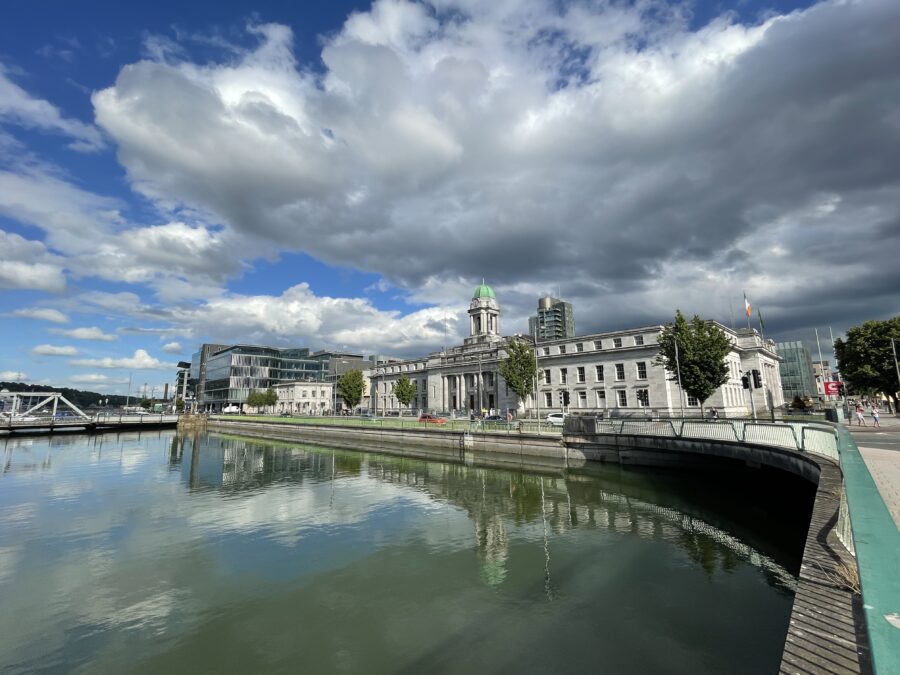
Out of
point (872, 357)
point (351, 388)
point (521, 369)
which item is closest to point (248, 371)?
point (351, 388)

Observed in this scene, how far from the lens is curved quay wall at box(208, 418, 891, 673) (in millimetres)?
4598

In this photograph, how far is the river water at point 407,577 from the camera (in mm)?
10828

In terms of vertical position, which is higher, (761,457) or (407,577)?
(761,457)

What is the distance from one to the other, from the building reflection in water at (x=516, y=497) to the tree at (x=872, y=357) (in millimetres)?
52713

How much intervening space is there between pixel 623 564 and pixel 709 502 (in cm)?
1168

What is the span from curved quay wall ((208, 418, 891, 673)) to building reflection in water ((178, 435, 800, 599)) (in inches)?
93.5

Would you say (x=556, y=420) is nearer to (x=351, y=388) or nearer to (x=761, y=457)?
(x=761, y=457)

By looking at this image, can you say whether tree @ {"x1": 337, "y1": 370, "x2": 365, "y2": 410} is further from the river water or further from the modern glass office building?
the modern glass office building

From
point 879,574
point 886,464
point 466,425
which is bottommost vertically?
Answer: point 886,464

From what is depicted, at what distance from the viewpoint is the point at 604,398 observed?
69000mm

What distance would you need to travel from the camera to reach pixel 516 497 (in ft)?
90.2

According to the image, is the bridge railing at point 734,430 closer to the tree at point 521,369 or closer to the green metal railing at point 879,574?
the green metal railing at point 879,574

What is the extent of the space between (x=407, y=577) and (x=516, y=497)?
13541mm

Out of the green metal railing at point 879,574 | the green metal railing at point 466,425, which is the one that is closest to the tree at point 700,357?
the green metal railing at point 466,425
